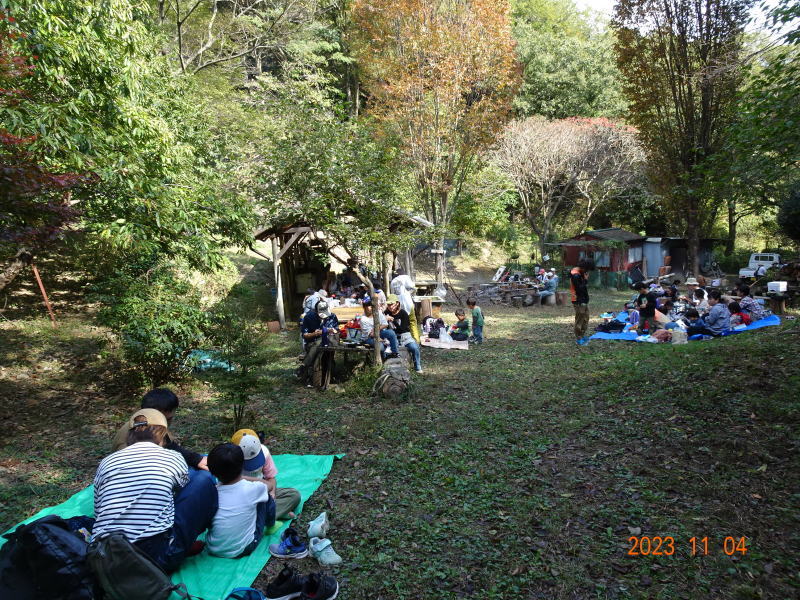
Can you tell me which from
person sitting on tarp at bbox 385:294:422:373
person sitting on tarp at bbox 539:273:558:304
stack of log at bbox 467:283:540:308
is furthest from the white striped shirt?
person sitting on tarp at bbox 539:273:558:304

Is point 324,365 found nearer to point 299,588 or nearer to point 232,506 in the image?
point 232,506

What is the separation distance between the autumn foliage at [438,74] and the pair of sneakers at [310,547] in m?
14.5

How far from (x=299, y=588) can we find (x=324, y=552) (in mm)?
564

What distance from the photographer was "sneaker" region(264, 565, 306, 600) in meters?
3.31

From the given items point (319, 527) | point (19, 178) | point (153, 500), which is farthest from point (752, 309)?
point (19, 178)

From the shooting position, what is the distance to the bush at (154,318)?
7.59 meters

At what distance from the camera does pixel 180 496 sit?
12.1 feet

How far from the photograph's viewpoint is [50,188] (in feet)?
Result: 17.6

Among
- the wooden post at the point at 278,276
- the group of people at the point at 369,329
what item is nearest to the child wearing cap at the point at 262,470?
the group of people at the point at 369,329

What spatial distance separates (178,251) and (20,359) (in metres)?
4.57

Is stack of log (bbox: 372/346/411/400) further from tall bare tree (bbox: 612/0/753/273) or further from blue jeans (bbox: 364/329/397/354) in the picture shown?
tall bare tree (bbox: 612/0/753/273)

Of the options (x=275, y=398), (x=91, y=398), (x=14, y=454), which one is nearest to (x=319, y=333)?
(x=275, y=398)

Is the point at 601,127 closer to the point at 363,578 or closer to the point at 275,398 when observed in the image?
the point at 275,398

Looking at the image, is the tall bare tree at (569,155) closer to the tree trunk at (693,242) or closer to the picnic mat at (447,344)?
the tree trunk at (693,242)
